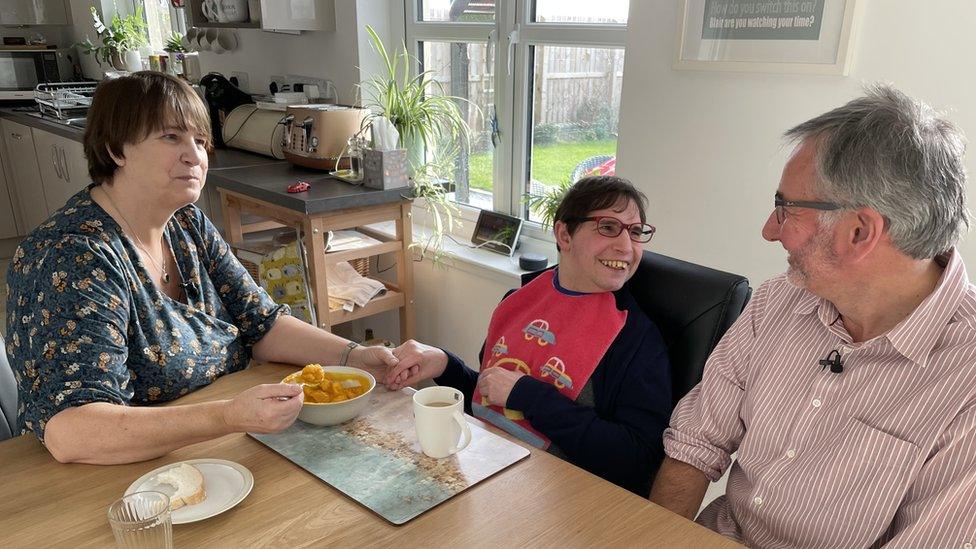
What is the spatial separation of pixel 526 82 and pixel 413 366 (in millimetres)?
1592

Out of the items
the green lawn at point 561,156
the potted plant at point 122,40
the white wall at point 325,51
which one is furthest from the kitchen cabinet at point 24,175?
the green lawn at point 561,156

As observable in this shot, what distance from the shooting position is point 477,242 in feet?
9.49

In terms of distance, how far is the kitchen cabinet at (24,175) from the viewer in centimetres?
447

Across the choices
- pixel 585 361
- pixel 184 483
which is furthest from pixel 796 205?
pixel 184 483

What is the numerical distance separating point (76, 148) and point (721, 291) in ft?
12.3

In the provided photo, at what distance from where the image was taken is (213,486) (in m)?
1.04

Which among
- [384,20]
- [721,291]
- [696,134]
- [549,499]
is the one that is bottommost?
[549,499]

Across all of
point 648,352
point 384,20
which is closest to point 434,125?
point 384,20

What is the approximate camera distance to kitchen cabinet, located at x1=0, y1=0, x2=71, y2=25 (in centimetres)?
490

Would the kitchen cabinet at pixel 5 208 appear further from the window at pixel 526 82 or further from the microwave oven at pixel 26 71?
the window at pixel 526 82

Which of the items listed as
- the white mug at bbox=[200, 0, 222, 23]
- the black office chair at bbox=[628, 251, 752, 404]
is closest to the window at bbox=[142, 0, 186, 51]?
the white mug at bbox=[200, 0, 222, 23]

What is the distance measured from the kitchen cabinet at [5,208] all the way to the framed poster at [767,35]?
4.64 m

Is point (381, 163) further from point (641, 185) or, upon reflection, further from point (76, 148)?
point (76, 148)

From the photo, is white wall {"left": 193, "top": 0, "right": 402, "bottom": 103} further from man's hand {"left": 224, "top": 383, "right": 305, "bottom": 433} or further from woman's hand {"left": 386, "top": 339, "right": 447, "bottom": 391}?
man's hand {"left": 224, "top": 383, "right": 305, "bottom": 433}
